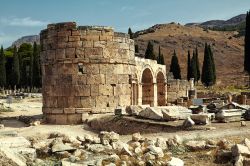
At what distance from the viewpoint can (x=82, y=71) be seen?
16.6 m

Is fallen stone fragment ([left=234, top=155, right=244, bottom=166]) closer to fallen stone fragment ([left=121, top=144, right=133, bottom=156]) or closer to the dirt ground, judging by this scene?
the dirt ground

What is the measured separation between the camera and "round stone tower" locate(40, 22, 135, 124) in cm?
1661

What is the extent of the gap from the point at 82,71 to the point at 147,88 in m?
9.09

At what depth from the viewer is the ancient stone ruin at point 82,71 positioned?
54.5 feet

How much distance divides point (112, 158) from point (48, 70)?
9515mm

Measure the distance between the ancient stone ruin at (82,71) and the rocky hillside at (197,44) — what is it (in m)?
58.9

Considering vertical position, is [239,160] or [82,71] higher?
[82,71]

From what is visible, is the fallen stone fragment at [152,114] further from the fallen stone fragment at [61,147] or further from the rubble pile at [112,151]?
the fallen stone fragment at [61,147]

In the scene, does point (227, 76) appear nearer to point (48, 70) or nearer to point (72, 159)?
point (48, 70)

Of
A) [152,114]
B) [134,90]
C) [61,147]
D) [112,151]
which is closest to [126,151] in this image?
[112,151]

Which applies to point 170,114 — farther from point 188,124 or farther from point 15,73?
point 15,73

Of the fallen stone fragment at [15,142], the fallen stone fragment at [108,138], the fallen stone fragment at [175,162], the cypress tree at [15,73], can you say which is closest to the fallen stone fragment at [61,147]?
the fallen stone fragment at [15,142]

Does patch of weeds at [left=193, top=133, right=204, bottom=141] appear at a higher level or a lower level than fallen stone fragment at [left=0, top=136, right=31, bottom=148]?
lower

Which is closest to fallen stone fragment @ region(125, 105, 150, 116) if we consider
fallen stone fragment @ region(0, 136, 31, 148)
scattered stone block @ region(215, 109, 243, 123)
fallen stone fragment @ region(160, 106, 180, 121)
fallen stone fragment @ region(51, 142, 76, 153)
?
fallen stone fragment @ region(160, 106, 180, 121)
